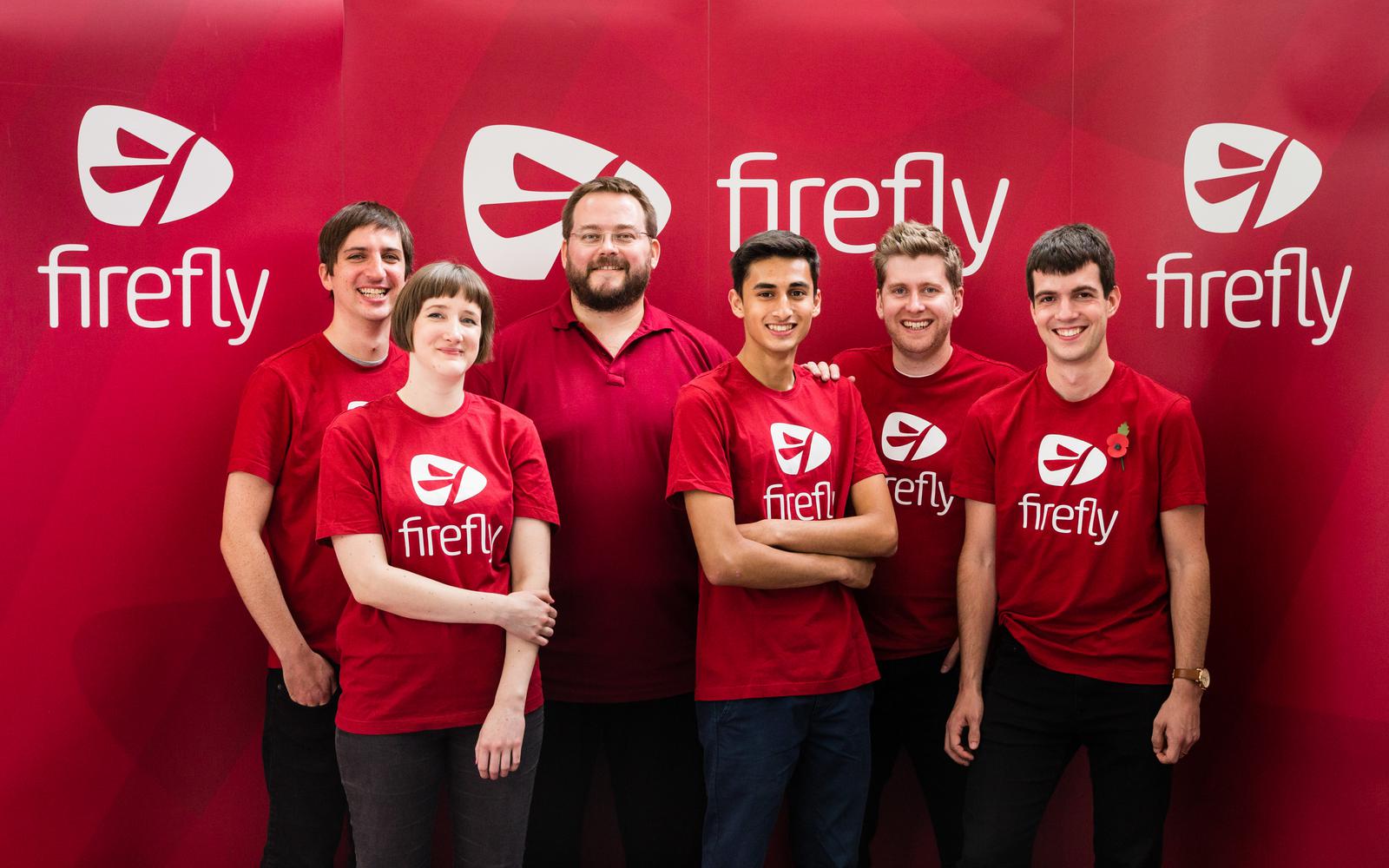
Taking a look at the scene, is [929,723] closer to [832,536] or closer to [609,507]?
[832,536]

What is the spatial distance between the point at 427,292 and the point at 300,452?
647mm

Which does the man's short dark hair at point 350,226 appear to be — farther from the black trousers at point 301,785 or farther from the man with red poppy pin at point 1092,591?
the man with red poppy pin at point 1092,591

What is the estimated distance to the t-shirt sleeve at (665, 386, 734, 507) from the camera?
2270 mm

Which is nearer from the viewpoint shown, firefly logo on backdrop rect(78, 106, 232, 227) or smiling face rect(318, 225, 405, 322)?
smiling face rect(318, 225, 405, 322)

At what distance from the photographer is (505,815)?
2.18 metres

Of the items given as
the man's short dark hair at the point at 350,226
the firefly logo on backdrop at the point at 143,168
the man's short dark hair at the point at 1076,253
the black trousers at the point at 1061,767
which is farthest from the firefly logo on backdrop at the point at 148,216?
the black trousers at the point at 1061,767

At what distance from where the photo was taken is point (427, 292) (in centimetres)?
220

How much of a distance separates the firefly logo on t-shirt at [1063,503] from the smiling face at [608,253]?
120 centimetres

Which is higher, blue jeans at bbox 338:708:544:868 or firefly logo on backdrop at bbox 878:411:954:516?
firefly logo on backdrop at bbox 878:411:954:516

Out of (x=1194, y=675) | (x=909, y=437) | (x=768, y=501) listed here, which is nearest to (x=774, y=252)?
(x=768, y=501)

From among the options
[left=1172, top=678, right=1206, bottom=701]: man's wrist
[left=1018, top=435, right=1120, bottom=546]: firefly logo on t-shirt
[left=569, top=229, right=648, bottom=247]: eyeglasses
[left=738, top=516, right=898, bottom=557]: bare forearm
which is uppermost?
[left=569, top=229, right=648, bottom=247]: eyeglasses

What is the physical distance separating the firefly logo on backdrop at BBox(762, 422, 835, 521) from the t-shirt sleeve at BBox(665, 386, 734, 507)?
11 centimetres

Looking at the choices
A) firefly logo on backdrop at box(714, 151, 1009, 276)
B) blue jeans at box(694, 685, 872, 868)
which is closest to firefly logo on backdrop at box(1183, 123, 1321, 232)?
firefly logo on backdrop at box(714, 151, 1009, 276)

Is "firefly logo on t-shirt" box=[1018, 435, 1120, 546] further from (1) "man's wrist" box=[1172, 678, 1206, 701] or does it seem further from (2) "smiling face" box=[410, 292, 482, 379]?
(2) "smiling face" box=[410, 292, 482, 379]
